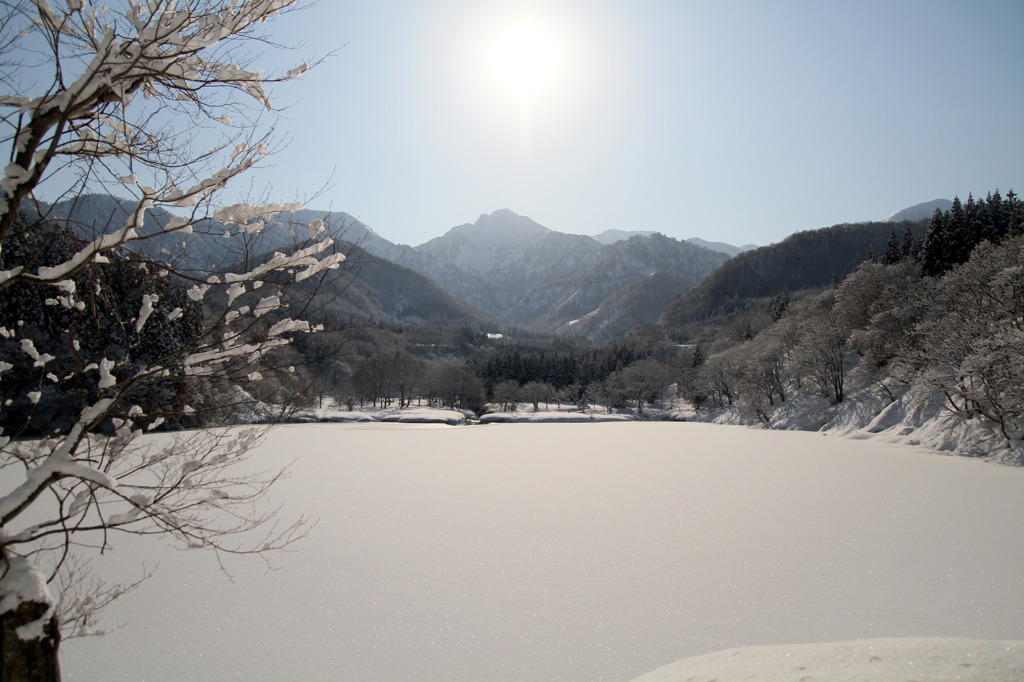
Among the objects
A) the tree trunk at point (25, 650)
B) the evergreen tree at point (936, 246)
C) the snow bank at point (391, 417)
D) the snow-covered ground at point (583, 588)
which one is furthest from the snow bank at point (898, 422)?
the snow bank at point (391, 417)

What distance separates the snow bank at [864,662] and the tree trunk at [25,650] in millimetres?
4172

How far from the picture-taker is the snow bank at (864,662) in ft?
11.3

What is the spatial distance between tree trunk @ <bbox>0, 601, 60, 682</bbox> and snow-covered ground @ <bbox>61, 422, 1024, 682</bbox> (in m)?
2.24

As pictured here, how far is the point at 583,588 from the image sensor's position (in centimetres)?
649

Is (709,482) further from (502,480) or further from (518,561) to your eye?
(518,561)

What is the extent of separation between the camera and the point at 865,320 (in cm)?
4125

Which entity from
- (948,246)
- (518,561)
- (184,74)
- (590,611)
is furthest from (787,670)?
(948,246)

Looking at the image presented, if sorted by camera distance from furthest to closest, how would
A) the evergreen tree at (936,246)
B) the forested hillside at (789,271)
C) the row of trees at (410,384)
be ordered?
1. the forested hillside at (789,271)
2. the row of trees at (410,384)
3. the evergreen tree at (936,246)

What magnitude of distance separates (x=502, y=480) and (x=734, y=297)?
190885 millimetres

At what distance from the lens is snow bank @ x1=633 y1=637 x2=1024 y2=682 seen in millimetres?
3434

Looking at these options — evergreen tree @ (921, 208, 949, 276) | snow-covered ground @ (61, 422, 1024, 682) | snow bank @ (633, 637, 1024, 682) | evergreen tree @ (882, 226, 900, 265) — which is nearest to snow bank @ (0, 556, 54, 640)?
snow-covered ground @ (61, 422, 1024, 682)

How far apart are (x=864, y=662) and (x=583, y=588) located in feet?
10.7

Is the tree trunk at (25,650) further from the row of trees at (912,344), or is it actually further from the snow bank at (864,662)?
the row of trees at (912,344)

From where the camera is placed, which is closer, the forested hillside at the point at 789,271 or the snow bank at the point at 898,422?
the snow bank at the point at 898,422
